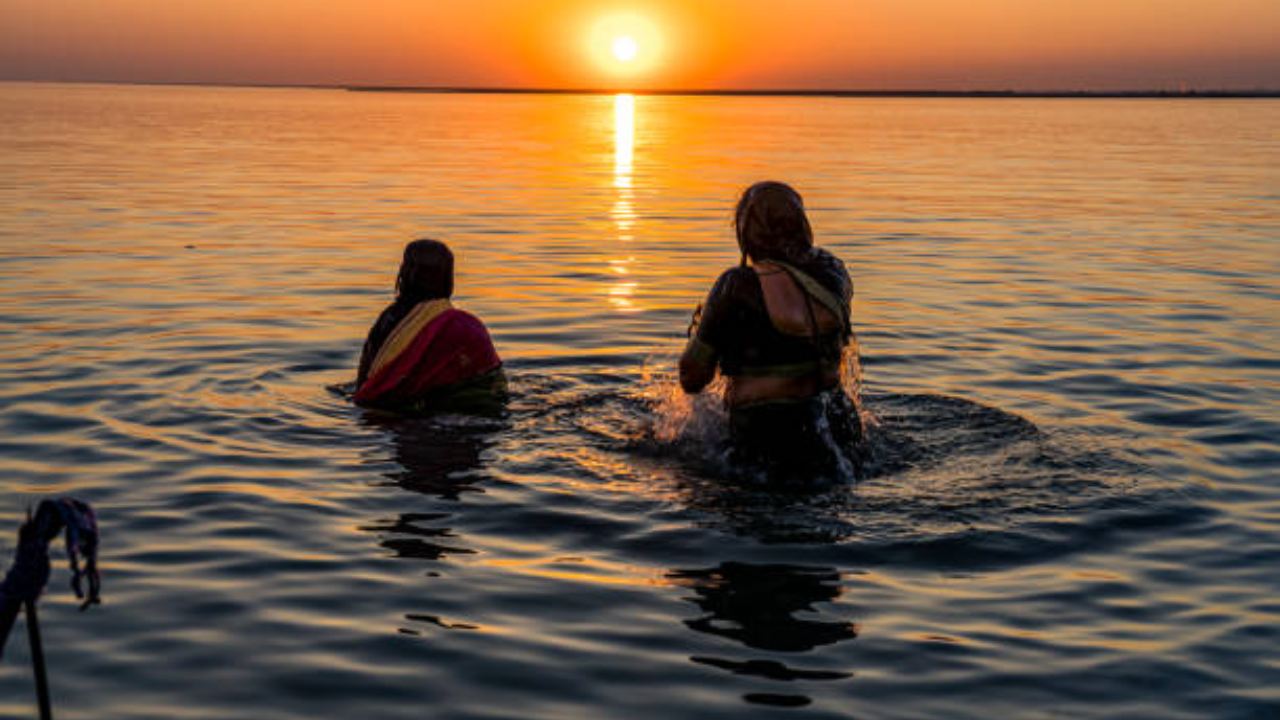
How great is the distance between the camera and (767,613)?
593 centimetres

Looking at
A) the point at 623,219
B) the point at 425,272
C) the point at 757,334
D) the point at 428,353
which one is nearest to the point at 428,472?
the point at 428,353

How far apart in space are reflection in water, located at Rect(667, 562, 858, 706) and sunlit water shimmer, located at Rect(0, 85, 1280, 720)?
21mm

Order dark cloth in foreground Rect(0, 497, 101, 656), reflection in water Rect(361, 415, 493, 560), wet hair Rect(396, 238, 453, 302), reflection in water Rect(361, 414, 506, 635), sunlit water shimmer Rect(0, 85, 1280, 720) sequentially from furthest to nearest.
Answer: wet hair Rect(396, 238, 453, 302) → reflection in water Rect(361, 415, 493, 560) → reflection in water Rect(361, 414, 506, 635) → sunlit water shimmer Rect(0, 85, 1280, 720) → dark cloth in foreground Rect(0, 497, 101, 656)

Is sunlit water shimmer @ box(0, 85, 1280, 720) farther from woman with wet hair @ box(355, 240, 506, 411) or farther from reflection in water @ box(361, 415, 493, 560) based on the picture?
woman with wet hair @ box(355, 240, 506, 411)

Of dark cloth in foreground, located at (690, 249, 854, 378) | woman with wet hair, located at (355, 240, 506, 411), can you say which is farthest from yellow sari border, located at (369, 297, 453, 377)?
dark cloth in foreground, located at (690, 249, 854, 378)

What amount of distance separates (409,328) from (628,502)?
254cm

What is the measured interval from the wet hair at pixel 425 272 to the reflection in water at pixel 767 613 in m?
3.69

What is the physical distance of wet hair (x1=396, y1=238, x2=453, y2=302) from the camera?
30.5ft

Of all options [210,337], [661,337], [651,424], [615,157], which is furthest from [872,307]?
[615,157]

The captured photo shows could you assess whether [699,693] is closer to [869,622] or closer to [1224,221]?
[869,622]

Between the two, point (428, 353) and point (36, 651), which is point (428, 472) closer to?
point (428, 353)

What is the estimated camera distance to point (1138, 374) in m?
11.5

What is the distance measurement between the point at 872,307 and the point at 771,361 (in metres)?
7.86

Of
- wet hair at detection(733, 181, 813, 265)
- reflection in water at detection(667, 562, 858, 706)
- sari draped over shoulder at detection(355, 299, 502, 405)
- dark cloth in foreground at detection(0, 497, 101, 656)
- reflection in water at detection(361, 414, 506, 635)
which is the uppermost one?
wet hair at detection(733, 181, 813, 265)
